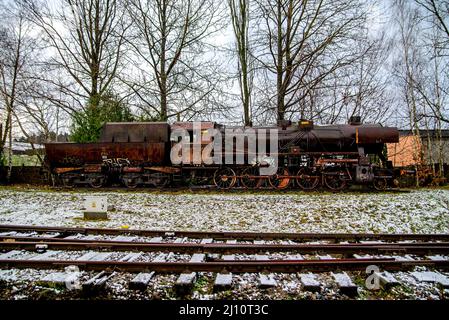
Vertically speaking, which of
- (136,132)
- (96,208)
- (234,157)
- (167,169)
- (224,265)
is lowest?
(224,265)

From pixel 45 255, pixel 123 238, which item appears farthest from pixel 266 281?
pixel 45 255

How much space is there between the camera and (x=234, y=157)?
12.5 metres

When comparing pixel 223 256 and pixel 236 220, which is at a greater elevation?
pixel 236 220

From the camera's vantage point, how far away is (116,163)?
1326cm

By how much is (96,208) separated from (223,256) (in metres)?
4.31

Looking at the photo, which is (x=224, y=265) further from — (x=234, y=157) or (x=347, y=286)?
(x=234, y=157)

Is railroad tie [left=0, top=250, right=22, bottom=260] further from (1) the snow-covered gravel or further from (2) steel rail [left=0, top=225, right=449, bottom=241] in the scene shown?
(2) steel rail [left=0, top=225, right=449, bottom=241]

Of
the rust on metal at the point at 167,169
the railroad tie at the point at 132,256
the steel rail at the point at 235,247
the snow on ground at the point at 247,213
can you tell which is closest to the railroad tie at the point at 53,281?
the railroad tie at the point at 132,256

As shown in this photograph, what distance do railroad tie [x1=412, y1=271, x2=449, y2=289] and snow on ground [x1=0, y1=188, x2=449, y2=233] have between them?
2.53 m

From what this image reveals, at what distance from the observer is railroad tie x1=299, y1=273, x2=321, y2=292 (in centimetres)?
342

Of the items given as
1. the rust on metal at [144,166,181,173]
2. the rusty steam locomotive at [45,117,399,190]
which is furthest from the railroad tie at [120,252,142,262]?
the rust on metal at [144,166,181,173]

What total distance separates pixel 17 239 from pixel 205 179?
864 cm

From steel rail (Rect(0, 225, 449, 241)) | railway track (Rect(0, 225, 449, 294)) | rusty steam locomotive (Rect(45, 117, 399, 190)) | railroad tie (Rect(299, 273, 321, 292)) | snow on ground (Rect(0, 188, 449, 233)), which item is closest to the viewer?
railroad tie (Rect(299, 273, 321, 292))
